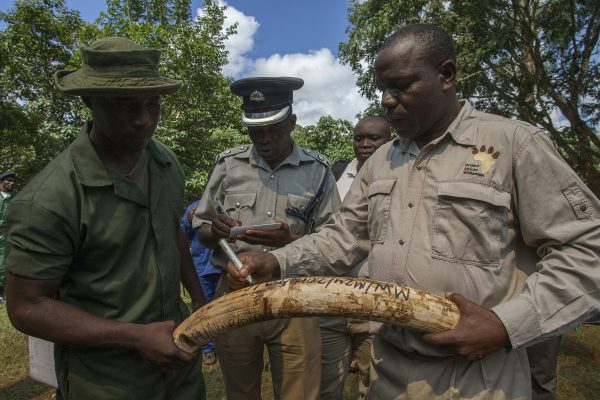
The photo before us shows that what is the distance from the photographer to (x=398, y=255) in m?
1.67

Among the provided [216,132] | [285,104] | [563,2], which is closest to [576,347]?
[285,104]

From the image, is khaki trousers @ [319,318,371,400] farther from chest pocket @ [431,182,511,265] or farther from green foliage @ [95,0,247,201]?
green foliage @ [95,0,247,201]

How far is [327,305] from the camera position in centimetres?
150

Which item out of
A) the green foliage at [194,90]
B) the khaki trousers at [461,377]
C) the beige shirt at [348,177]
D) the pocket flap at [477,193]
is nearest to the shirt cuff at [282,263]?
the khaki trousers at [461,377]

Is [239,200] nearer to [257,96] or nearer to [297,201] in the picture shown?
[297,201]

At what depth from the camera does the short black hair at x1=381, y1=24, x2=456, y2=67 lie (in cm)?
164

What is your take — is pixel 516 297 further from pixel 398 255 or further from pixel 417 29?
pixel 417 29

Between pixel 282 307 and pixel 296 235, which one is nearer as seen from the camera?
pixel 282 307

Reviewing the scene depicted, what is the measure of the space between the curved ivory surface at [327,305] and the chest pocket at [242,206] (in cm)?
124

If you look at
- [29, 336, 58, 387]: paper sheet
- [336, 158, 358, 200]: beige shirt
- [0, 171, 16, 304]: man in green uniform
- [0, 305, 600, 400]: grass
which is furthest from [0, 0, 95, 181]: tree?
[29, 336, 58, 387]: paper sheet

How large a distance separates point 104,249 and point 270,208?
4.40 feet

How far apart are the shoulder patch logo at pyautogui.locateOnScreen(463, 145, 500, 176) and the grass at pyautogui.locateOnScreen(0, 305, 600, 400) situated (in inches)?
130

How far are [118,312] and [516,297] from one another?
155 cm

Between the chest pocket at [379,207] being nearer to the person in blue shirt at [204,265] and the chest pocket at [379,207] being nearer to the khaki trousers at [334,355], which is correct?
the khaki trousers at [334,355]
